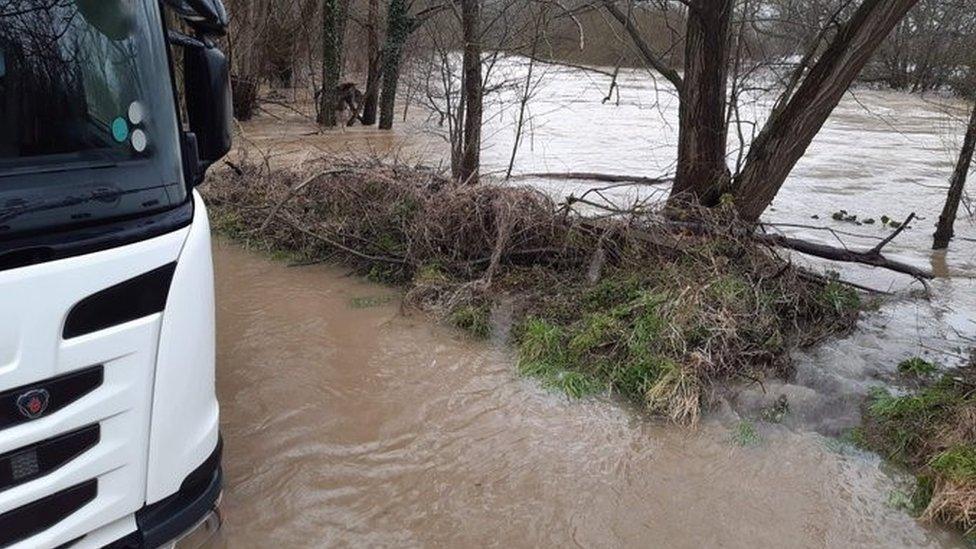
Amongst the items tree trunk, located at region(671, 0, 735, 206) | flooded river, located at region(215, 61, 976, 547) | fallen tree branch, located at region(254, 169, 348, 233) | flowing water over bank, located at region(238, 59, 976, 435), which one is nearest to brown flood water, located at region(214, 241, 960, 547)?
flooded river, located at region(215, 61, 976, 547)

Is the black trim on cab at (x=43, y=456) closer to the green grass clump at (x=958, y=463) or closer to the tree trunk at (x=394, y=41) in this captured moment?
the green grass clump at (x=958, y=463)

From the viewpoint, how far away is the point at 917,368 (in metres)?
5.81

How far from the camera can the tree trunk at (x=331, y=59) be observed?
773 inches

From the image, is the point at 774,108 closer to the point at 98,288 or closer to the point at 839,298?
the point at 839,298

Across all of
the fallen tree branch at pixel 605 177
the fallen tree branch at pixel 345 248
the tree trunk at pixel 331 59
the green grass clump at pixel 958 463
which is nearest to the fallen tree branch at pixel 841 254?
the fallen tree branch at pixel 605 177

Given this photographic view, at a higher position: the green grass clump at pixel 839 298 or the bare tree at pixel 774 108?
the bare tree at pixel 774 108

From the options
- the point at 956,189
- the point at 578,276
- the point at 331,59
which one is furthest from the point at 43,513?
the point at 331,59

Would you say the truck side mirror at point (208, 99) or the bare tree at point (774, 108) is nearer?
the truck side mirror at point (208, 99)

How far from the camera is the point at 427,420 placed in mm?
Result: 4996

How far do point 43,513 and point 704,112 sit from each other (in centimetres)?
753

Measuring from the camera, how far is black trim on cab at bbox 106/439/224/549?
266 cm

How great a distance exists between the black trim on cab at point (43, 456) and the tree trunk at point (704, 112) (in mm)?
6695

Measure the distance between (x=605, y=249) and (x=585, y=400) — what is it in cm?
234

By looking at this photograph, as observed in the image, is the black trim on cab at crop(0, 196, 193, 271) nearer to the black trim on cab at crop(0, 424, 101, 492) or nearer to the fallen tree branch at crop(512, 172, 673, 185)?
the black trim on cab at crop(0, 424, 101, 492)
